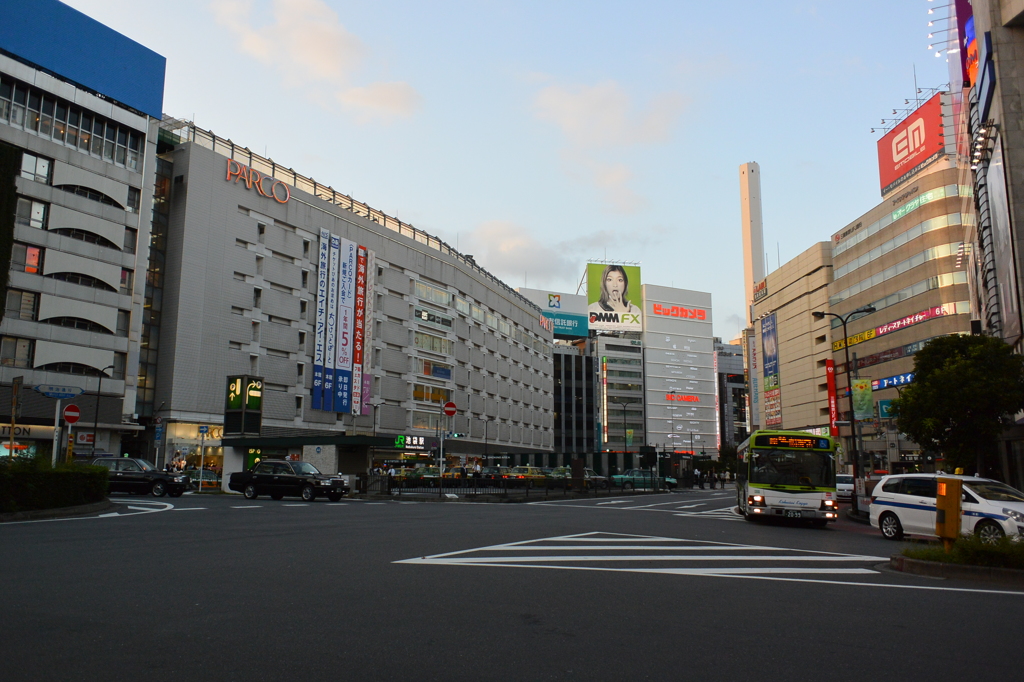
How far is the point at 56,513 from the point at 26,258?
123ft

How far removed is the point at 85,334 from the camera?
5191 cm

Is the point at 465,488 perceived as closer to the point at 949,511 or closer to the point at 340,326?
the point at 949,511

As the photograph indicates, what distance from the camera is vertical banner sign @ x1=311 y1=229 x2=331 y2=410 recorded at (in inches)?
2618

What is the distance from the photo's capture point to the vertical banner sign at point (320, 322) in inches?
2618

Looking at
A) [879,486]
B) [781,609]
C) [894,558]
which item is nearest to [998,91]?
[879,486]

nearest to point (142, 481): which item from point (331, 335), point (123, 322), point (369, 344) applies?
point (123, 322)

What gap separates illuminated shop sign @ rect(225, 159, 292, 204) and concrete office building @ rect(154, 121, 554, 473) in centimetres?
12

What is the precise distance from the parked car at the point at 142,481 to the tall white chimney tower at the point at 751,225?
140930mm

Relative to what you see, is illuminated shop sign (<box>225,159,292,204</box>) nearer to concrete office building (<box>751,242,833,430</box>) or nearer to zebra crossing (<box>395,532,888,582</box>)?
zebra crossing (<box>395,532,888,582</box>)

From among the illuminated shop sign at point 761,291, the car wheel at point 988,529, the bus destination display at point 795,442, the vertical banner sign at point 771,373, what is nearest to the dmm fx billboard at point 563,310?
the illuminated shop sign at point 761,291

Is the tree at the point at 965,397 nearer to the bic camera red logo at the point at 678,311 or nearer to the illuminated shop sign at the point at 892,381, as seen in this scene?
the illuminated shop sign at the point at 892,381

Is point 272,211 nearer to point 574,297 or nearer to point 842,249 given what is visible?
point 842,249

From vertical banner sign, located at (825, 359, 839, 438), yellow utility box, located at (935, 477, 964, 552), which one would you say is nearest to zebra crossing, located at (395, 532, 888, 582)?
yellow utility box, located at (935, 477, 964, 552)

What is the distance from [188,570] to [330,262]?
200ft
